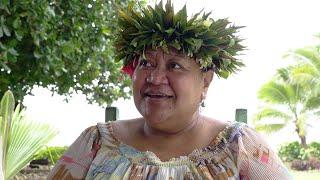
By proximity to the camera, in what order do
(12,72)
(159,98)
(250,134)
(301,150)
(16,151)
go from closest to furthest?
(159,98), (250,134), (16,151), (12,72), (301,150)

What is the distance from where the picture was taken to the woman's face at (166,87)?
174cm

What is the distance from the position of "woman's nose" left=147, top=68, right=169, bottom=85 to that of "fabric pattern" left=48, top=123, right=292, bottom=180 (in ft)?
0.82

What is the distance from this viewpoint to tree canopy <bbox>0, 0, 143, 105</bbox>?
345cm

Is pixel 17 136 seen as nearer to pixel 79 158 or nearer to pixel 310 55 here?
pixel 79 158

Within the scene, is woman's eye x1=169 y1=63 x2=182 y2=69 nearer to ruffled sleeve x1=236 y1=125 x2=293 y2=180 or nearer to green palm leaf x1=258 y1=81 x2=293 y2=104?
ruffled sleeve x1=236 y1=125 x2=293 y2=180

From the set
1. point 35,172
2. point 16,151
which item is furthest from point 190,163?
point 35,172

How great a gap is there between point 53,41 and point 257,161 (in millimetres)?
2505

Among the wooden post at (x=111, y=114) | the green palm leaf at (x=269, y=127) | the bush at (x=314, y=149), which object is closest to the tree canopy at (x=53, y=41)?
the wooden post at (x=111, y=114)

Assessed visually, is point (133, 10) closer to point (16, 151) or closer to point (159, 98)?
point (159, 98)

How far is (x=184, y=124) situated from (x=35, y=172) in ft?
18.3

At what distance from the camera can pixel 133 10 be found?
72.3 inches

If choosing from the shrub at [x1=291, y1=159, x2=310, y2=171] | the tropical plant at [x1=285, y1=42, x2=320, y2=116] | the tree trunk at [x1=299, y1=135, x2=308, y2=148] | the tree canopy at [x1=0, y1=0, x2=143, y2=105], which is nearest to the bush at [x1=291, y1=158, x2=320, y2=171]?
the shrub at [x1=291, y1=159, x2=310, y2=171]

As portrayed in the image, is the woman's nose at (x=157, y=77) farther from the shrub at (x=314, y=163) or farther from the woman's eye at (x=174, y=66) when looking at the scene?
the shrub at (x=314, y=163)

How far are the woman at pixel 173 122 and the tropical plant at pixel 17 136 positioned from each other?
119cm
